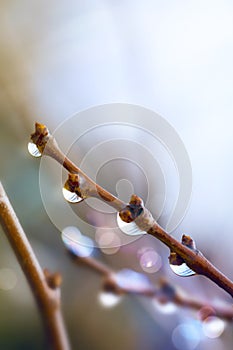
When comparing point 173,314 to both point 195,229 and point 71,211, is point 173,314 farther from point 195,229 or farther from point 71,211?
point 71,211

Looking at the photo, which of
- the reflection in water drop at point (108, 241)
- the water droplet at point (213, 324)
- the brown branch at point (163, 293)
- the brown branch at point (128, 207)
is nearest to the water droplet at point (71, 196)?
the brown branch at point (128, 207)

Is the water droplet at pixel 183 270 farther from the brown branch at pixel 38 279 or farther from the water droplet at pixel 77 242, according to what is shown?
the water droplet at pixel 77 242

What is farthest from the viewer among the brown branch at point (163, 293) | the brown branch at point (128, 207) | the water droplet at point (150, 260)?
the water droplet at point (150, 260)

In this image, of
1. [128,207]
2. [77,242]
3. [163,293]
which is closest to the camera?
[128,207]

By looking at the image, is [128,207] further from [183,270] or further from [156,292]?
[156,292]

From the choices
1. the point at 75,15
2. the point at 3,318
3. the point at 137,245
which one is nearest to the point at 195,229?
the point at 137,245

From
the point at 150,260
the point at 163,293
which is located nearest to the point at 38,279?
the point at 163,293

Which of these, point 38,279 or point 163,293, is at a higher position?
point 38,279
